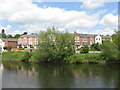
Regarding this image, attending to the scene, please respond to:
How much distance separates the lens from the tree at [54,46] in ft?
131

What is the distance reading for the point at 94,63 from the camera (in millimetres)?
37688

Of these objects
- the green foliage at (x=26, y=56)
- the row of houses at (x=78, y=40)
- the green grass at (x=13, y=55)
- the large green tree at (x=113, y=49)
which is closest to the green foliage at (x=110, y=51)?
the large green tree at (x=113, y=49)

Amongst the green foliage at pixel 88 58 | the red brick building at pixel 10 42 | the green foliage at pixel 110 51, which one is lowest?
the green foliage at pixel 88 58

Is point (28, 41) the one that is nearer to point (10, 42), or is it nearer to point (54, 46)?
point (10, 42)

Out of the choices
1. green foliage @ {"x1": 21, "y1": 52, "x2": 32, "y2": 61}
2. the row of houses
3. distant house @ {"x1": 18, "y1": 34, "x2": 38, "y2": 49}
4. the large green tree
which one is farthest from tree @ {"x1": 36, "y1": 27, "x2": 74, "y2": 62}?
distant house @ {"x1": 18, "y1": 34, "x2": 38, "y2": 49}

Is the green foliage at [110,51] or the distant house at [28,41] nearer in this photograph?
the green foliage at [110,51]

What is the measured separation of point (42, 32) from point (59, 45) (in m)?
5.66

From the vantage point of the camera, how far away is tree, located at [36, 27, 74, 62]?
40.0 metres

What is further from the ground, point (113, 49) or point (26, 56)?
point (113, 49)

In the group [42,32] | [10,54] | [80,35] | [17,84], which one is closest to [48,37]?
[42,32]

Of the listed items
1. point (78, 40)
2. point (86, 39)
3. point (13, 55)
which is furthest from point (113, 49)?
point (86, 39)

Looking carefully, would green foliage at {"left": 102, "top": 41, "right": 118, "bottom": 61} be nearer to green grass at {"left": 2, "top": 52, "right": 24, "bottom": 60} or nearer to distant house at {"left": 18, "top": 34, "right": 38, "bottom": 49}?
green grass at {"left": 2, "top": 52, "right": 24, "bottom": 60}

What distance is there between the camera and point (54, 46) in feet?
134

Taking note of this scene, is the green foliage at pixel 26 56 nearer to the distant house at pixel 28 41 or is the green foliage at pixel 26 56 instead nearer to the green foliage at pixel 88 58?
the green foliage at pixel 88 58
